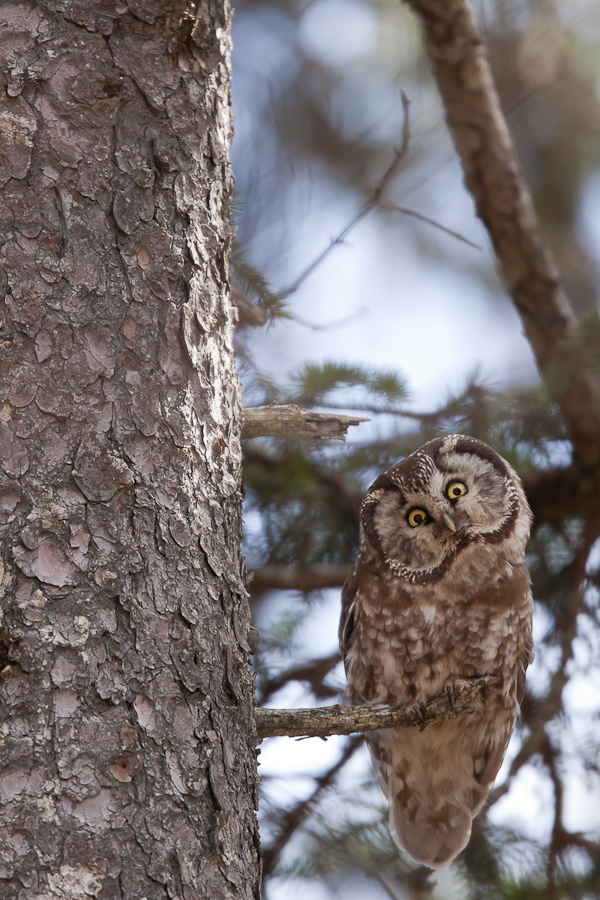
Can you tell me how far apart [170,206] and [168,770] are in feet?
3.71

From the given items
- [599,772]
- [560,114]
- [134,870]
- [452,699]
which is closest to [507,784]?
[599,772]

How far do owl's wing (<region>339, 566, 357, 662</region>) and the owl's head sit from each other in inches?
7.8

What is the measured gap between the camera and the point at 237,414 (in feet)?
6.45

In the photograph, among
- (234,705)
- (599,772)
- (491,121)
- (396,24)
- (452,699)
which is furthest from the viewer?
(396,24)

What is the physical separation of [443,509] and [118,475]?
1113 mm

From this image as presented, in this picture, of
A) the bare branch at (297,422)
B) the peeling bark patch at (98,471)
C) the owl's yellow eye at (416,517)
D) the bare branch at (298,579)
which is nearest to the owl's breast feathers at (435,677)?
the owl's yellow eye at (416,517)

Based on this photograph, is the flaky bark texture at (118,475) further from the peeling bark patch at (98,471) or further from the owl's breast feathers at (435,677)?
the owl's breast feathers at (435,677)

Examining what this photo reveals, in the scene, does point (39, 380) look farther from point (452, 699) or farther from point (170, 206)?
point (452, 699)

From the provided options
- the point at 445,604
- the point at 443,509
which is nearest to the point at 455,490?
the point at 443,509

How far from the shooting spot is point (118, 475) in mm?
1590

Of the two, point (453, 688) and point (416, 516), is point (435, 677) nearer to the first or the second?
point (453, 688)

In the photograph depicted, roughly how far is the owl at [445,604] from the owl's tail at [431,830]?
27 mm

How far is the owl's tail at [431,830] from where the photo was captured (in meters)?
2.73

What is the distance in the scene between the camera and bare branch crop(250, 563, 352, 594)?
123 inches
